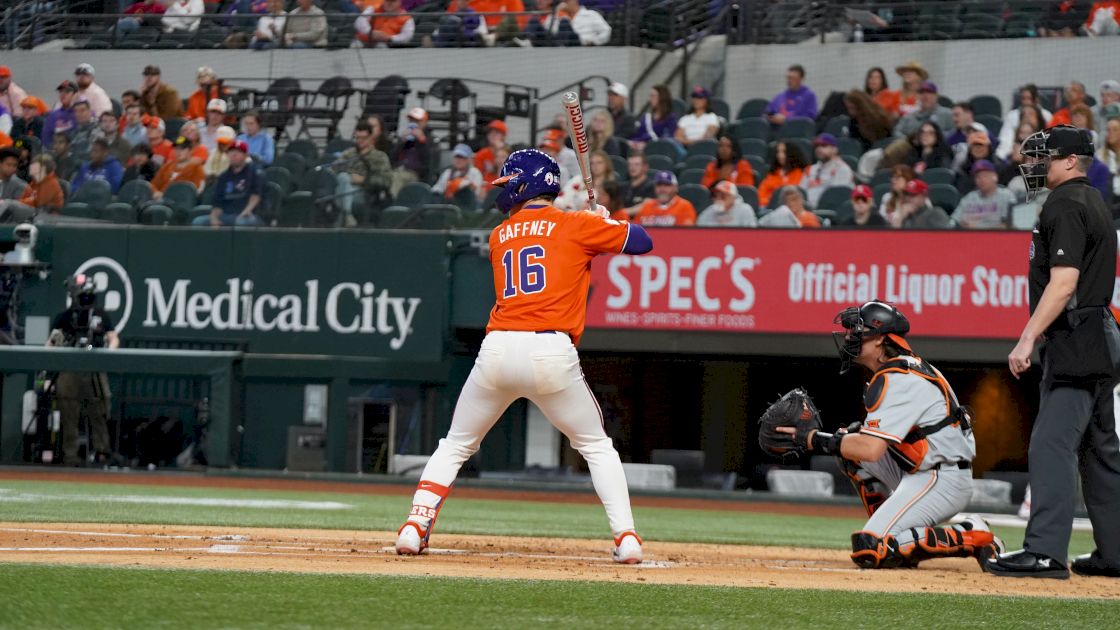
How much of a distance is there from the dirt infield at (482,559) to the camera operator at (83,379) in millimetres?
6944

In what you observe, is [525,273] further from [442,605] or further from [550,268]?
[442,605]

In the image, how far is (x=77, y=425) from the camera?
1466 centimetres

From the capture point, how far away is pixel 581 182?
1471 centimetres

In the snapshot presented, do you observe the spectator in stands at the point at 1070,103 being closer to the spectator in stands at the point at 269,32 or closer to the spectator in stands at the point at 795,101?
the spectator in stands at the point at 795,101

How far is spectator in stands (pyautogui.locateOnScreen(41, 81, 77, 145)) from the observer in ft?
56.7

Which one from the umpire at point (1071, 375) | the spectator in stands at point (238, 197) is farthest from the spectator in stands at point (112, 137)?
the umpire at point (1071, 375)

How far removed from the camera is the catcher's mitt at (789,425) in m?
6.71

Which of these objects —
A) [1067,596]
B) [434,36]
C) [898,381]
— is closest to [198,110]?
[434,36]

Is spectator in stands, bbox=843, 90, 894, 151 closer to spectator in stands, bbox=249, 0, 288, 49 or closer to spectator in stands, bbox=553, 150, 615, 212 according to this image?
spectator in stands, bbox=553, 150, 615, 212

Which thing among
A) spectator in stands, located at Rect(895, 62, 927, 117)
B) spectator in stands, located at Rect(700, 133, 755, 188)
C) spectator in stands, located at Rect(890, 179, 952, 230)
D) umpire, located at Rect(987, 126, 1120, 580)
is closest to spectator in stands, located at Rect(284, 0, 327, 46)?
spectator in stands, located at Rect(700, 133, 755, 188)

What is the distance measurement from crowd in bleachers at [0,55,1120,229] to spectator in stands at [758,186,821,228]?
2cm

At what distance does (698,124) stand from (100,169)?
269 inches

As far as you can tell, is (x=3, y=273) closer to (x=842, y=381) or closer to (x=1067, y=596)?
(x=842, y=381)

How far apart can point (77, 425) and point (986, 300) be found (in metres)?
8.92
